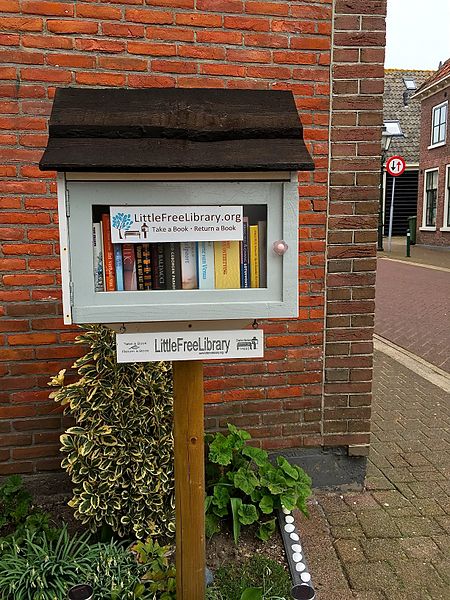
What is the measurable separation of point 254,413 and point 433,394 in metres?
2.72

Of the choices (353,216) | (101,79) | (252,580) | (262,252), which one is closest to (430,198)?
(353,216)

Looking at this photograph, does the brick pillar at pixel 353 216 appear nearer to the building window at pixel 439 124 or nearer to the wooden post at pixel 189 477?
the wooden post at pixel 189 477

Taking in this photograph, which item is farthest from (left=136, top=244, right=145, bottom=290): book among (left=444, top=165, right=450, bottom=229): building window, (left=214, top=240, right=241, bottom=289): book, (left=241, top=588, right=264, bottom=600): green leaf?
(left=444, top=165, right=450, bottom=229): building window

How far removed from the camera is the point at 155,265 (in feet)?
5.74

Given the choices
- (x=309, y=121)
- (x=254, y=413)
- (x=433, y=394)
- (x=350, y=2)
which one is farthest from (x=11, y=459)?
(x=433, y=394)

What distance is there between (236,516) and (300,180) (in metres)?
1.92

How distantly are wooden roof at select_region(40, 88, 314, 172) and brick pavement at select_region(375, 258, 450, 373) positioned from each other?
5.33m

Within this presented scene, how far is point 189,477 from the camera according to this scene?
1.98 m

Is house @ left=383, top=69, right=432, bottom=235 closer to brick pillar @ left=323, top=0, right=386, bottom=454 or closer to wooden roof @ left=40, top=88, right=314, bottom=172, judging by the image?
brick pillar @ left=323, top=0, right=386, bottom=454

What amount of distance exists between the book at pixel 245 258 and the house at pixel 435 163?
918 inches

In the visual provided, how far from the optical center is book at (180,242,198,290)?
5.69 ft

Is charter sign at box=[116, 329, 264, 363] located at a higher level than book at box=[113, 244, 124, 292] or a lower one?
lower

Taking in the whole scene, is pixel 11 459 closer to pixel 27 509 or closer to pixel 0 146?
pixel 27 509

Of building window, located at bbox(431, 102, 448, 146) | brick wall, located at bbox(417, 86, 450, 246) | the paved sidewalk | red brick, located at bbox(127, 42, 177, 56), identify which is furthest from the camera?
brick wall, located at bbox(417, 86, 450, 246)
